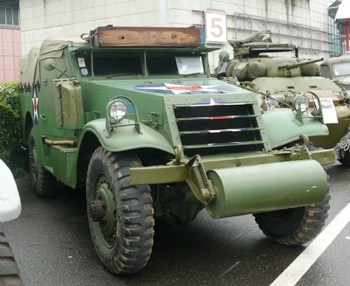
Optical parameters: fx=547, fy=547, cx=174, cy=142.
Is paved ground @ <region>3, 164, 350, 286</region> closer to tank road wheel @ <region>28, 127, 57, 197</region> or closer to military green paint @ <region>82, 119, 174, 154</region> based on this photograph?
tank road wheel @ <region>28, 127, 57, 197</region>

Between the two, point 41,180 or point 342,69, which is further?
point 342,69

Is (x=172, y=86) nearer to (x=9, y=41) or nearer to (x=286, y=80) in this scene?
(x=286, y=80)

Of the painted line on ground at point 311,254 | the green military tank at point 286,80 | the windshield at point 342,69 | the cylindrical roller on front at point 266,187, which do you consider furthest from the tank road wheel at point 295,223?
the windshield at point 342,69

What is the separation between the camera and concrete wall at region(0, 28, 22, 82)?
29.8m

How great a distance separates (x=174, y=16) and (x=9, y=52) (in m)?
17.0

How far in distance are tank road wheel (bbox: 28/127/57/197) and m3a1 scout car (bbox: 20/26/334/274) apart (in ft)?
2.75

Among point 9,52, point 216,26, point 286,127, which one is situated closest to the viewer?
point 286,127

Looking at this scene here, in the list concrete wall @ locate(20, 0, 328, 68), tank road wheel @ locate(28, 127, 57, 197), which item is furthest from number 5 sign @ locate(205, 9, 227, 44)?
tank road wheel @ locate(28, 127, 57, 197)

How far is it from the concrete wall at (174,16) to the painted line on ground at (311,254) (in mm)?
11074

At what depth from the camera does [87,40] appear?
5.75m

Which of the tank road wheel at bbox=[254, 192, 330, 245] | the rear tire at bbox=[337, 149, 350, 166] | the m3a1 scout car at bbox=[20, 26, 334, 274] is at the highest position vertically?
the m3a1 scout car at bbox=[20, 26, 334, 274]

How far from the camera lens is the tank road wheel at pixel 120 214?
4105 millimetres

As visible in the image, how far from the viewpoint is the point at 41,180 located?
7281 millimetres

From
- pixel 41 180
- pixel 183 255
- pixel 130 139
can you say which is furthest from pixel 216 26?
pixel 130 139
